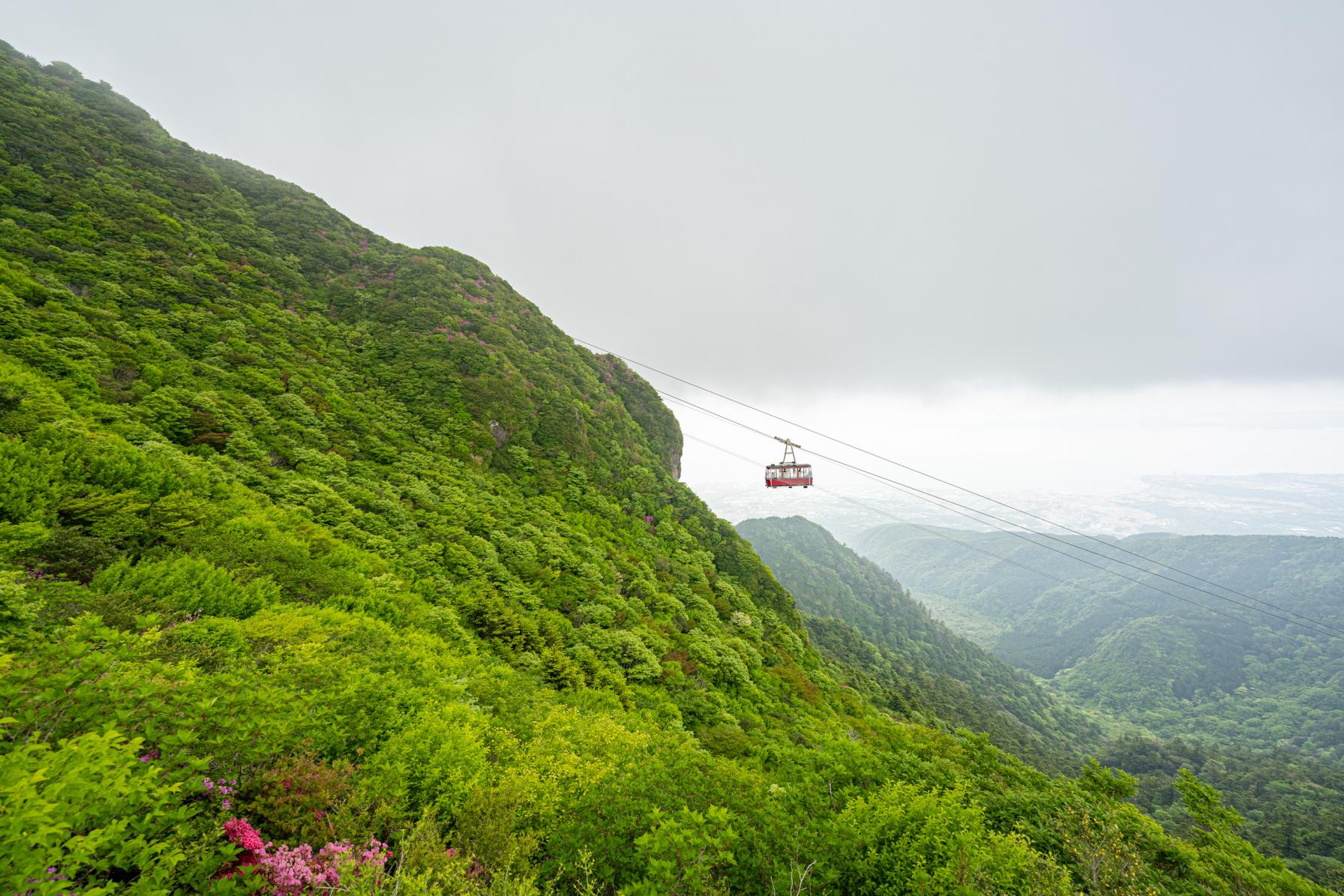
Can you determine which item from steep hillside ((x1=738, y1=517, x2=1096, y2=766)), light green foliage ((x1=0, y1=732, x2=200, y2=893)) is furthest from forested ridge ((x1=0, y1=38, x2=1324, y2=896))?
steep hillside ((x1=738, y1=517, x2=1096, y2=766))

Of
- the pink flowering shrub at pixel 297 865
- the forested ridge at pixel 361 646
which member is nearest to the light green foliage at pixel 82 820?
→ the forested ridge at pixel 361 646

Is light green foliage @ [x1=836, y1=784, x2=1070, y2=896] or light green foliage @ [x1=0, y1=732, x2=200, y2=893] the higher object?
light green foliage @ [x1=0, y1=732, x2=200, y2=893]

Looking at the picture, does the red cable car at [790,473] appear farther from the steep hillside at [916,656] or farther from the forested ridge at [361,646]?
the steep hillside at [916,656]

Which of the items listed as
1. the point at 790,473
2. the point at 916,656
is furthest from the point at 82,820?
the point at 916,656

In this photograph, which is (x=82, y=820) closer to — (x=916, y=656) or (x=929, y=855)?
(x=929, y=855)

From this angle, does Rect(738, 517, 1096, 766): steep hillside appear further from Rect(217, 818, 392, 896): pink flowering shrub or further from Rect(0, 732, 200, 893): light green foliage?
Rect(0, 732, 200, 893): light green foliage
